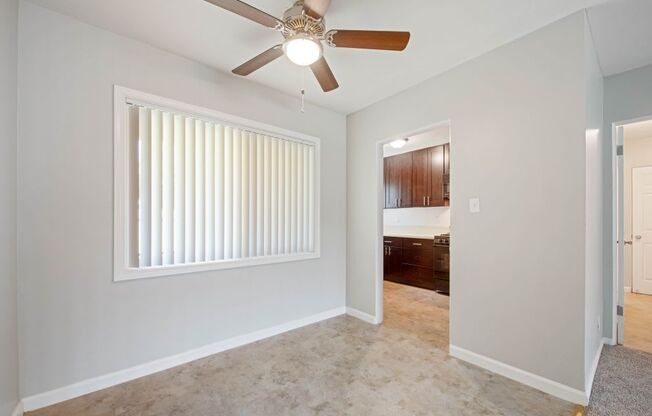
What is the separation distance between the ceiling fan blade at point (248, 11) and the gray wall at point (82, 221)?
121 centimetres

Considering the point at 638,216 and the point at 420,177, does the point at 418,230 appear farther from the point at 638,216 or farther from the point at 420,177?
the point at 638,216

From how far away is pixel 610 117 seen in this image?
2738 millimetres

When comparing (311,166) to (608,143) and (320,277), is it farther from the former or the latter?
(608,143)

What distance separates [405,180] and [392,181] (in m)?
0.34

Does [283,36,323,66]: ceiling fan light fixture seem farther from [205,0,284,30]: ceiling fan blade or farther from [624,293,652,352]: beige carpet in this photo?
[624,293,652,352]: beige carpet

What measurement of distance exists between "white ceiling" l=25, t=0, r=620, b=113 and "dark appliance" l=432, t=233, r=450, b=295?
108 inches

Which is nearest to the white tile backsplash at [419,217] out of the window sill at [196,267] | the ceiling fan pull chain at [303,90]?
the window sill at [196,267]

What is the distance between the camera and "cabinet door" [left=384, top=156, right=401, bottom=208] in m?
5.64

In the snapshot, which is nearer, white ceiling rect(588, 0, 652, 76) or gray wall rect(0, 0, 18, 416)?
gray wall rect(0, 0, 18, 416)

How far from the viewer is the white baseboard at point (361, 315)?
336 cm

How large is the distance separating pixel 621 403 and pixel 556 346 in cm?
50

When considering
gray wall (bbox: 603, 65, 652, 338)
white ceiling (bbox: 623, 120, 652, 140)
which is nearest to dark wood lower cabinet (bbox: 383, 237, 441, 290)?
gray wall (bbox: 603, 65, 652, 338)


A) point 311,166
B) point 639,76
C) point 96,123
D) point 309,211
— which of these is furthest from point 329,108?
point 639,76

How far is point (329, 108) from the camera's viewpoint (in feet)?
11.8
